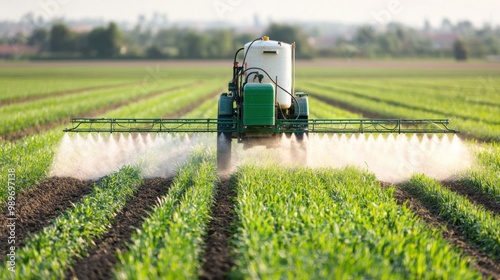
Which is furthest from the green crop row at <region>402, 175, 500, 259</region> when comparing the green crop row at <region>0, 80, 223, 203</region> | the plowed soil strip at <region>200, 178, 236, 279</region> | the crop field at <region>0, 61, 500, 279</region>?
the green crop row at <region>0, 80, 223, 203</region>

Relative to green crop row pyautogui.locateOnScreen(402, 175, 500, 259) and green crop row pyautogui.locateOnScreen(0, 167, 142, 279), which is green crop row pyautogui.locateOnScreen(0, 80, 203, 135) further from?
green crop row pyautogui.locateOnScreen(402, 175, 500, 259)

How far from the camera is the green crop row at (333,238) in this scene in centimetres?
609

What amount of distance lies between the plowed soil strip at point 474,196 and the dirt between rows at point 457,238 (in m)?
1.02

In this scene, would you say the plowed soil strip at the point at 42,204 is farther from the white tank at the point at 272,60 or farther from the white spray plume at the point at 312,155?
the white tank at the point at 272,60

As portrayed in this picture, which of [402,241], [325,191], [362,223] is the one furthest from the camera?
[325,191]

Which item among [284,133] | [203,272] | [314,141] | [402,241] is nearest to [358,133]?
[314,141]

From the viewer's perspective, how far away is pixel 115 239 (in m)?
8.25

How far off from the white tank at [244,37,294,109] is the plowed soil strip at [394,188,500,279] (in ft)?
11.0

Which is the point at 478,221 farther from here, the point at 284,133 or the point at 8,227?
the point at 8,227

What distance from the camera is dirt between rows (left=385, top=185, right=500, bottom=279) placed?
24.1 feet

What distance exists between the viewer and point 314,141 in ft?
45.8

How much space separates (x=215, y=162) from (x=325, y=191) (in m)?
3.94

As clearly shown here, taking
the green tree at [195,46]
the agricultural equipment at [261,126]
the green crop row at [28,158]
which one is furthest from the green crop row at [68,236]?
the green tree at [195,46]

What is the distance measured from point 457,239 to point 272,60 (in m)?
5.69
